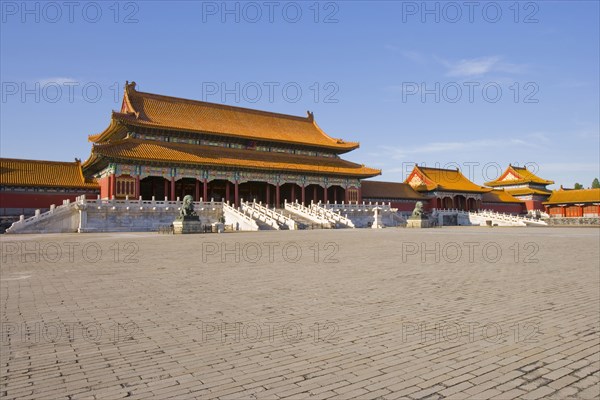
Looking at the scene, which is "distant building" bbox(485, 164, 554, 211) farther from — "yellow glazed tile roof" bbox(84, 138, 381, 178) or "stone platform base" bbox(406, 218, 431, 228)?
"stone platform base" bbox(406, 218, 431, 228)

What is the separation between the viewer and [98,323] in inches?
206

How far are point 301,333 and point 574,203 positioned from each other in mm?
64452

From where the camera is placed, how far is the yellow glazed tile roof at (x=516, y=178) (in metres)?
62.9

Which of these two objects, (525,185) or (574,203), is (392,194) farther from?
(574,203)

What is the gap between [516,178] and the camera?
6381cm

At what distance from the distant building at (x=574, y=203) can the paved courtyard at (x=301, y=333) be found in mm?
55817

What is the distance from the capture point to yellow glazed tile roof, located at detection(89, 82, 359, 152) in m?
38.3

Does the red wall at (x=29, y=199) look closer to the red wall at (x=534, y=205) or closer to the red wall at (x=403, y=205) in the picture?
the red wall at (x=403, y=205)

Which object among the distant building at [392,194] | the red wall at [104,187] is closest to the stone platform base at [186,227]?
the red wall at [104,187]

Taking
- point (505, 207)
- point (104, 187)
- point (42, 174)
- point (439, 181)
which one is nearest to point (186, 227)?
point (104, 187)

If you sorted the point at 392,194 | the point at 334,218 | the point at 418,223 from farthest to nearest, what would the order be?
1. the point at 392,194
2. the point at 418,223
3. the point at 334,218

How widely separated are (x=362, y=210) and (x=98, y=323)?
119 feet

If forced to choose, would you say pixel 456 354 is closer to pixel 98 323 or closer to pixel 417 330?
pixel 417 330

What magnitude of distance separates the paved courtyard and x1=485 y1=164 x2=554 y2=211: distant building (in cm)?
5809
